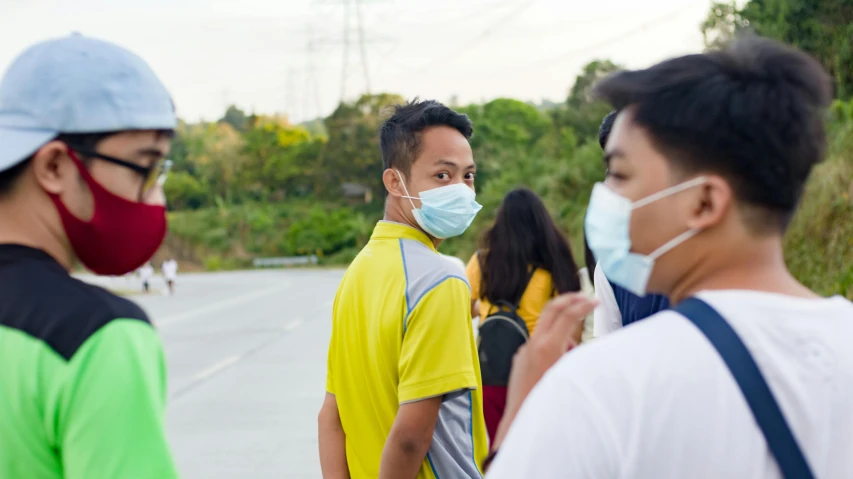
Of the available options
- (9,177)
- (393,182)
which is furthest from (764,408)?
(393,182)

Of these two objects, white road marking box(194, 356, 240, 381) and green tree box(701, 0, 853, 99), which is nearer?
white road marking box(194, 356, 240, 381)

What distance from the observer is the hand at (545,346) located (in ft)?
5.66

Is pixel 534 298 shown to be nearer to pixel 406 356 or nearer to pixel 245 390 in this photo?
pixel 406 356

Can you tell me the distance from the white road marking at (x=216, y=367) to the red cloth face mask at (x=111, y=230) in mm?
11124

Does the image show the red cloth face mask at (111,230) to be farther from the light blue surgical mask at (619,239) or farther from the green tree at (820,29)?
the green tree at (820,29)

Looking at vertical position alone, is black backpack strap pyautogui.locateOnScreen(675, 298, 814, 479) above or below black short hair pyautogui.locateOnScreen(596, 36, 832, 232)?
below

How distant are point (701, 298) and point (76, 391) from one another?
1.04 meters

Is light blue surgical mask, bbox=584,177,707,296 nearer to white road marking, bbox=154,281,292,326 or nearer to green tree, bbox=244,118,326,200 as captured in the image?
white road marking, bbox=154,281,292,326

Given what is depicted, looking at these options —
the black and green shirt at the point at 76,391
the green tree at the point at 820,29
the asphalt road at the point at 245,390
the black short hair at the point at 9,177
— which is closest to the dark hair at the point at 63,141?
the black short hair at the point at 9,177

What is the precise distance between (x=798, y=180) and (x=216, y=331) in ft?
59.5

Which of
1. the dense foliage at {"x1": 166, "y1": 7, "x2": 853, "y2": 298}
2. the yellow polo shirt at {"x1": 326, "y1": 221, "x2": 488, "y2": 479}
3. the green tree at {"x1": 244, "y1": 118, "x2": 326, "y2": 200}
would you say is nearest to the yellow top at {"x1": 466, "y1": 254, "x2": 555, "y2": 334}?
the yellow polo shirt at {"x1": 326, "y1": 221, "x2": 488, "y2": 479}

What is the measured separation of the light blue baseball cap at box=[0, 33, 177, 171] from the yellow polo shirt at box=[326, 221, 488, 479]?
1371mm

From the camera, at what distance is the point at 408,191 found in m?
3.53

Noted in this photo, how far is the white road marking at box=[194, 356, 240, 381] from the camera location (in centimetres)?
1305
